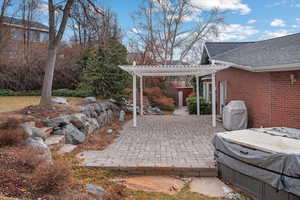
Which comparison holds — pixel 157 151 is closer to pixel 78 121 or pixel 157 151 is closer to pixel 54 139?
pixel 54 139

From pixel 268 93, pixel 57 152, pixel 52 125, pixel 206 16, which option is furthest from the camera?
pixel 206 16

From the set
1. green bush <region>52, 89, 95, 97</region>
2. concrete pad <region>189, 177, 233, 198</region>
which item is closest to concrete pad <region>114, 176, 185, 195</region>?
concrete pad <region>189, 177, 233, 198</region>

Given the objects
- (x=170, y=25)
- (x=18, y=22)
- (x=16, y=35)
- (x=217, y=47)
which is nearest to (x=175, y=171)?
A: (x=217, y=47)

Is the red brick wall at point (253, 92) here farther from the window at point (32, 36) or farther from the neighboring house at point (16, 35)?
the window at point (32, 36)

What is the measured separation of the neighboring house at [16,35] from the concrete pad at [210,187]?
13885mm

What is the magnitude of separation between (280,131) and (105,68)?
9.13 metres

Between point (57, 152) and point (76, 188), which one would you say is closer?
point (76, 188)

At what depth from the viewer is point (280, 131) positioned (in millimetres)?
4750

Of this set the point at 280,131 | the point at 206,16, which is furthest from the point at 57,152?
the point at 206,16

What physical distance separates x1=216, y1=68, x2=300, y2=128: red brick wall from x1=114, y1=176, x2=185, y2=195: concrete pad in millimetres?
4646

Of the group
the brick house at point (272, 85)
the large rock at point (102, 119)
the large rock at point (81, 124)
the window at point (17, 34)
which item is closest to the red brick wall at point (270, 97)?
the brick house at point (272, 85)

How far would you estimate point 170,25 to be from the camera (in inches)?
876

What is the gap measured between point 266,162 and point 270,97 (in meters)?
4.97

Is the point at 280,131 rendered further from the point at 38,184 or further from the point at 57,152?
the point at 57,152
